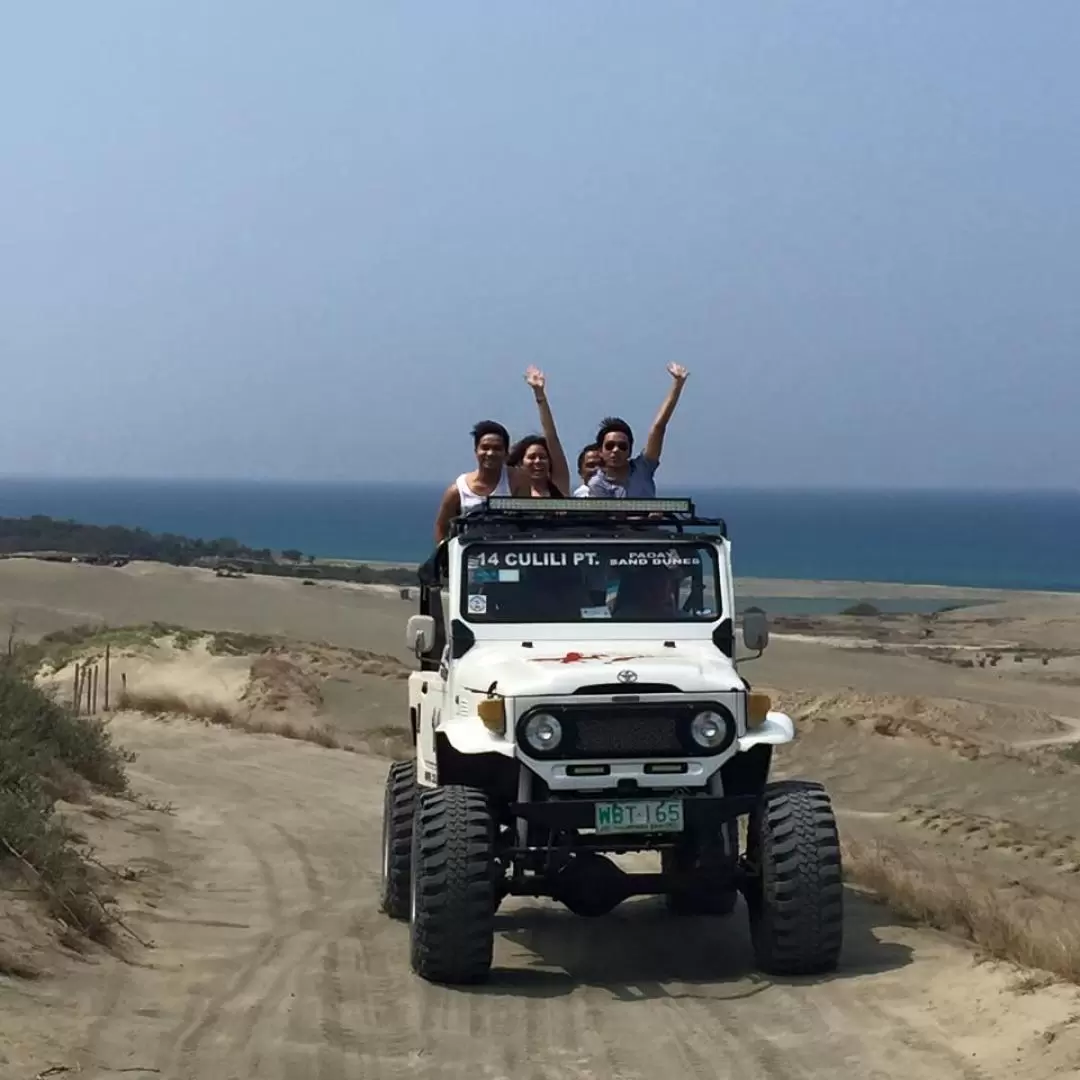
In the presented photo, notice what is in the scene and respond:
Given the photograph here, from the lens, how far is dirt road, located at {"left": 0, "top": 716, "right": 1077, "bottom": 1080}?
6.75m

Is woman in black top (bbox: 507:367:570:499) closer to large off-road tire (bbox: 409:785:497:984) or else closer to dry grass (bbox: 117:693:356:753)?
large off-road tire (bbox: 409:785:497:984)

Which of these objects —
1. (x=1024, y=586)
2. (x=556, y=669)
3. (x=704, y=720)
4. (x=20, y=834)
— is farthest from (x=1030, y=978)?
(x=1024, y=586)

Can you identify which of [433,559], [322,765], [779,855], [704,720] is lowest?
[322,765]

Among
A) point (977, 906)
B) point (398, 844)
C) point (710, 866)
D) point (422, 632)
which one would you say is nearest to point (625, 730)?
point (710, 866)

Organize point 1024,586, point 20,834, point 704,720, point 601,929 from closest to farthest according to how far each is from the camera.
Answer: point 704,720 < point 20,834 < point 601,929 < point 1024,586

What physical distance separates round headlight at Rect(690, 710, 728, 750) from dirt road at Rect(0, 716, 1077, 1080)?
A: 4.16 ft

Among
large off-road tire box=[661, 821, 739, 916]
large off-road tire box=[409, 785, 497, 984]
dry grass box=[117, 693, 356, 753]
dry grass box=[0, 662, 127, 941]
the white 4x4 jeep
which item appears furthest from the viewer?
dry grass box=[117, 693, 356, 753]

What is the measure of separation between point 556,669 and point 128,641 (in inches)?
1004

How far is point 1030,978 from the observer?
7.66 m

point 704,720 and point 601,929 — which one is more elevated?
point 704,720

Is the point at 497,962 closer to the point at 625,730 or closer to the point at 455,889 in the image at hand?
the point at 455,889

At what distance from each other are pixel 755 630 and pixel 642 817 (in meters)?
1.39

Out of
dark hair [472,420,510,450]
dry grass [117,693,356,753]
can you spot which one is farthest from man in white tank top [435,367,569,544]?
dry grass [117,693,356,753]

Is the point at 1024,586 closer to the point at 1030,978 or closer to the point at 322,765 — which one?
the point at 322,765
